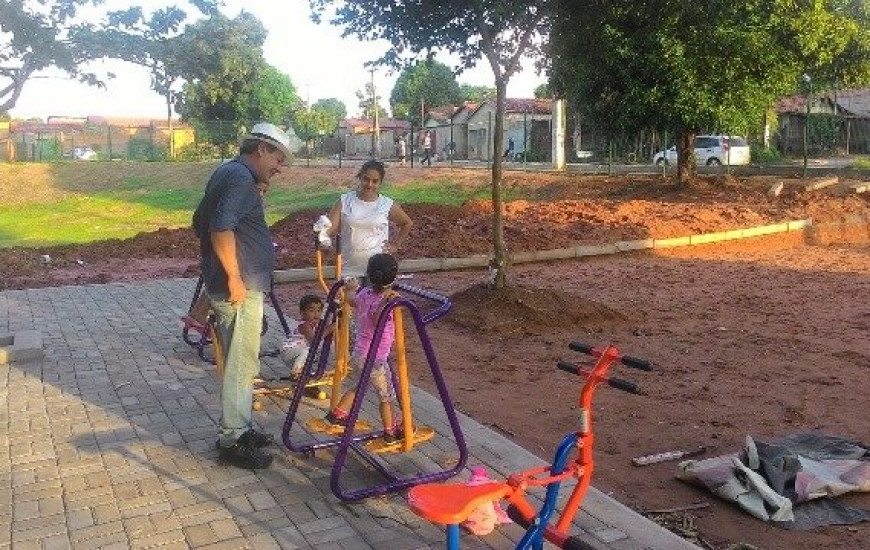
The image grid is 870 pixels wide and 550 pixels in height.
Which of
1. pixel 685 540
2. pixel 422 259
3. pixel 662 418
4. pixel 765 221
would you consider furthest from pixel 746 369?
pixel 765 221

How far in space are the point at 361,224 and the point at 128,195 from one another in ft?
93.9

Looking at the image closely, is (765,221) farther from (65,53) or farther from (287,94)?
(287,94)

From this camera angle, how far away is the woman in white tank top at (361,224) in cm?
593

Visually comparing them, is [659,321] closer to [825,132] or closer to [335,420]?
[335,420]

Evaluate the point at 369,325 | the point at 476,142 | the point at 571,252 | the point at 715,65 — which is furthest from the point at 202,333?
the point at 476,142

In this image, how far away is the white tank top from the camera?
594cm

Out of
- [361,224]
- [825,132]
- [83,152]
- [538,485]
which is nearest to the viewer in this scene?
[538,485]

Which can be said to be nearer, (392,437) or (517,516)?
(517,516)

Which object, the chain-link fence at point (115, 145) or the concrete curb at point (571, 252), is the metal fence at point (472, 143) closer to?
the chain-link fence at point (115, 145)

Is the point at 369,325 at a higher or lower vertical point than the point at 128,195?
lower

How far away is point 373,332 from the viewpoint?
4406 millimetres

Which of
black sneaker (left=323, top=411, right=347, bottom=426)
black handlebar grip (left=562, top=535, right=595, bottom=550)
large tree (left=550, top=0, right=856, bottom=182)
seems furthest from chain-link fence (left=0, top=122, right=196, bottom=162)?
black handlebar grip (left=562, top=535, right=595, bottom=550)

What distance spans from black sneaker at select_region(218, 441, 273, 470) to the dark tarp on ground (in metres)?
2.36

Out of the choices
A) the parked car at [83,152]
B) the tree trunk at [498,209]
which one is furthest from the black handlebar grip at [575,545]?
the parked car at [83,152]
